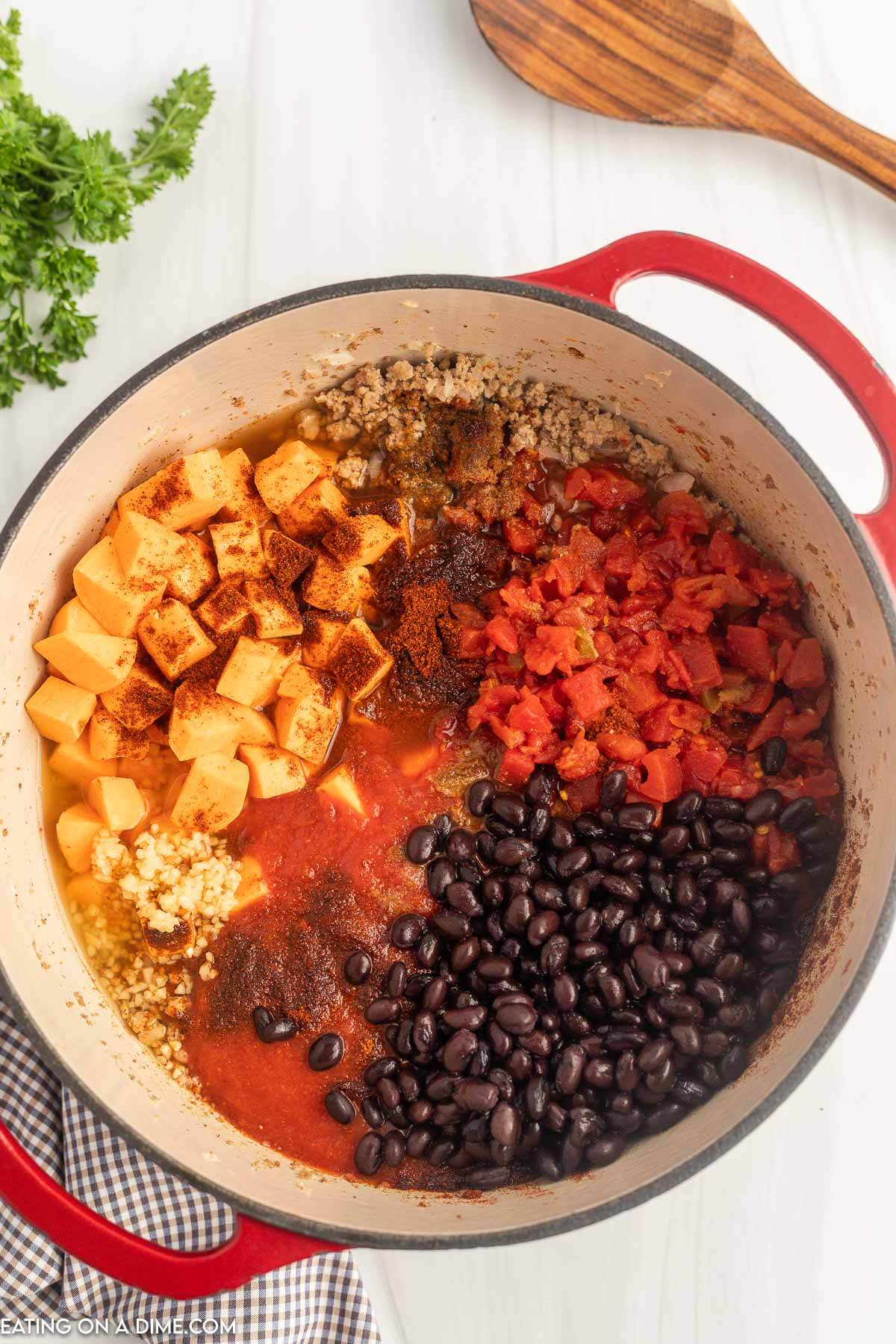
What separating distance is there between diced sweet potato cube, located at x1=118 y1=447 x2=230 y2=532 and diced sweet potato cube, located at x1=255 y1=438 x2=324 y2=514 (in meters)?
0.12

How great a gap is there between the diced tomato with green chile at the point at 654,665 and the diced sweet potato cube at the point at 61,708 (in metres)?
1.01

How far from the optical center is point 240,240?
3008 mm

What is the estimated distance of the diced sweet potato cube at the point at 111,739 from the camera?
9.07 ft

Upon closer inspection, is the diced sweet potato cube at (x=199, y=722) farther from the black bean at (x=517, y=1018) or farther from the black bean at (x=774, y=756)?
the black bean at (x=774, y=756)

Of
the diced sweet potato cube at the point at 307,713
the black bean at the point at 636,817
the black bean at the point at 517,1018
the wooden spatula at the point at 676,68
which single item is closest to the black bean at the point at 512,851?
the black bean at the point at 636,817

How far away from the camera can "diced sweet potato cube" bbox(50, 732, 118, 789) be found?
9.19 ft

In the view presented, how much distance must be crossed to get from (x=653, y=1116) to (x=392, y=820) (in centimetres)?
97

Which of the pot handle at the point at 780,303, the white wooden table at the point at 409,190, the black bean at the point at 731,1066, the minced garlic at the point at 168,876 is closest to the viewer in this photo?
the pot handle at the point at 780,303

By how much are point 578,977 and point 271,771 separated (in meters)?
0.96

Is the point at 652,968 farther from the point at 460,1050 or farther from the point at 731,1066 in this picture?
the point at 460,1050

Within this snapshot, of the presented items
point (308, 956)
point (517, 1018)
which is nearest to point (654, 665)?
point (517, 1018)

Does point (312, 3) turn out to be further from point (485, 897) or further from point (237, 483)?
point (485, 897)

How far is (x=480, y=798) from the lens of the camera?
2730 mm

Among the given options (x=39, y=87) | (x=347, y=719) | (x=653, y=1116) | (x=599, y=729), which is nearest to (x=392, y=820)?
(x=347, y=719)
